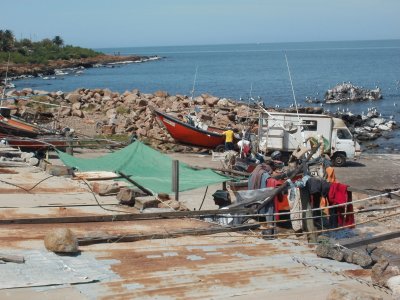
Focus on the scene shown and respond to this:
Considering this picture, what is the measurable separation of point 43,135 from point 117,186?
10.5m

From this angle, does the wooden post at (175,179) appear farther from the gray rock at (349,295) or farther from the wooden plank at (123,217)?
the gray rock at (349,295)

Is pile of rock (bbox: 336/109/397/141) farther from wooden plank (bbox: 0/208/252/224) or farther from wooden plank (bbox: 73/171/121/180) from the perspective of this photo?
wooden plank (bbox: 0/208/252/224)

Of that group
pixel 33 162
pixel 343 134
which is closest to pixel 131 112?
pixel 343 134

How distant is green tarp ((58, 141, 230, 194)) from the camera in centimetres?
1447

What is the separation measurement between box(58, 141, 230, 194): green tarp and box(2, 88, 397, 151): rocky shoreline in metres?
14.9

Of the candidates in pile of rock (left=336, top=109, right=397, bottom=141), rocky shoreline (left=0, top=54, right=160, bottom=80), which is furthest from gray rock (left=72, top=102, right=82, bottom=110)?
rocky shoreline (left=0, top=54, right=160, bottom=80)

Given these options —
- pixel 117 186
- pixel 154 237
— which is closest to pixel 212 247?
pixel 154 237

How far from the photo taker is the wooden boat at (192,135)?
98.9ft

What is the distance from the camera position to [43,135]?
79.7 feet

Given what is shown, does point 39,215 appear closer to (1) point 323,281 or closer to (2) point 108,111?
(1) point 323,281

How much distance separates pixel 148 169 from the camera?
15.7 m

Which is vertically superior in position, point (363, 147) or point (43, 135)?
point (43, 135)

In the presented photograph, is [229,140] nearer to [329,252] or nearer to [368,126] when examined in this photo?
[368,126]

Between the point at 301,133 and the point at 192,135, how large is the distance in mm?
5797
